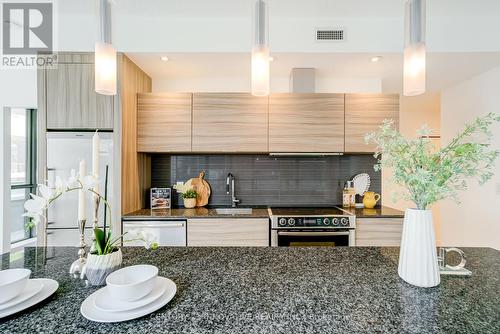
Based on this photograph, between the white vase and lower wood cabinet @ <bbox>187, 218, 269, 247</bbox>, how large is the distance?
167 centimetres

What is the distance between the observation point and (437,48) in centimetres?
239

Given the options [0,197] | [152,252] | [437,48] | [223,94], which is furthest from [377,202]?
[0,197]

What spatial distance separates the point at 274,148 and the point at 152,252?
5.81 feet

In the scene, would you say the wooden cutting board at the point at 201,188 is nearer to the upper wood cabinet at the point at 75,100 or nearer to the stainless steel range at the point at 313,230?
the stainless steel range at the point at 313,230

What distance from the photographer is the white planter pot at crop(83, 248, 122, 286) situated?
3.17 ft

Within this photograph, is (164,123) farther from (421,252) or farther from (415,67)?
(421,252)

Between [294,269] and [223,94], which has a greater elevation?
[223,94]

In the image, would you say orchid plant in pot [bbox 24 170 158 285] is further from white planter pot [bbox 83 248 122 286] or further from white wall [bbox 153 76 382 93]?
white wall [bbox 153 76 382 93]

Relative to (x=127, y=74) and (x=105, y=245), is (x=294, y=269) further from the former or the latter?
(x=127, y=74)

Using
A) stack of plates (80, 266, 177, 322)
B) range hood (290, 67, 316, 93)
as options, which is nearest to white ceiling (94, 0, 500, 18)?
range hood (290, 67, 316, 93)

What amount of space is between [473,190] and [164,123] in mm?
3653

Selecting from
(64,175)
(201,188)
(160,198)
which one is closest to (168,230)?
(160,198)

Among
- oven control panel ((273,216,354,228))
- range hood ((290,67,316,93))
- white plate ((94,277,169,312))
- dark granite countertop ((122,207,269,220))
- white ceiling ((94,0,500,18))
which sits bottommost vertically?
oven control panel ((273,216,354,228))

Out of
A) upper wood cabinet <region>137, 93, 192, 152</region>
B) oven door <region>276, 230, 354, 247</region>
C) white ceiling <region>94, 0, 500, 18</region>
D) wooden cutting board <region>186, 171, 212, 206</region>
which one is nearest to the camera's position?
white ceiling <region>94, 0, 500, 18</region>
